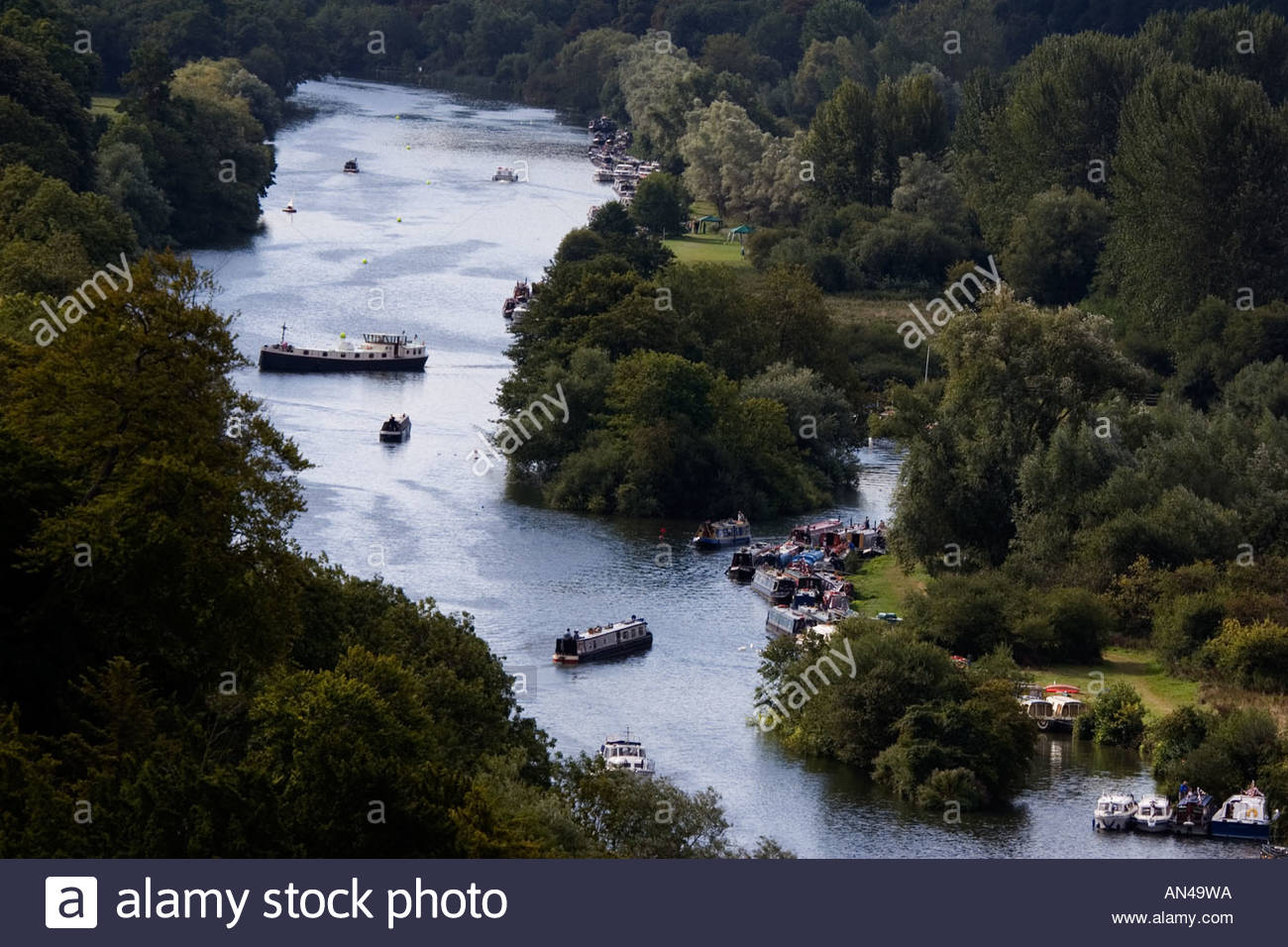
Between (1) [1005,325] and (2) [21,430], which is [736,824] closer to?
(2) [21,430]

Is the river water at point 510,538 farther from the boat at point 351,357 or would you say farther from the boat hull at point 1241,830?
the boat at point 351,357

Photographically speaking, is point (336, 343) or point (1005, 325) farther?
point (336, 343)

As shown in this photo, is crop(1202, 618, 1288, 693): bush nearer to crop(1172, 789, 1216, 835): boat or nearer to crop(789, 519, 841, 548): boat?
crop(1172, 789, 1216, 835): boat

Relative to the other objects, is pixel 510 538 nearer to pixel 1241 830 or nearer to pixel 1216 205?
pixel 1241 830

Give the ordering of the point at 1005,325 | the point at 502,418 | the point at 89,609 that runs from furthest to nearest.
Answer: the point at 502,418 → the point at 1005,325 → the point at 89,609

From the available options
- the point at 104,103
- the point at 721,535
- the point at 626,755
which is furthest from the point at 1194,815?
the point at 104,103

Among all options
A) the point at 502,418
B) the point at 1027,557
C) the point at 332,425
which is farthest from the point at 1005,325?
the point at 332,425
